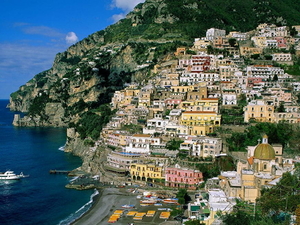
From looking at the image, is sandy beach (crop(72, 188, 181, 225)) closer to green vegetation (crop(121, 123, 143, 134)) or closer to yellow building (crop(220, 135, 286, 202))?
yellow building (crop(220, 135, 286, 202))

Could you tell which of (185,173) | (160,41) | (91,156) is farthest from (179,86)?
(160,41)

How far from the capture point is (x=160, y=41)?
11219 cm

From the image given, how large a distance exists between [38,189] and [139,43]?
230 ft

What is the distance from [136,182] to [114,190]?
3528 mm

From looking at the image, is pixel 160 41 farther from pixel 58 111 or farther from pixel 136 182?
pixel 136 182

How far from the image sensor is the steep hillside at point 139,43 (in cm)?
10669

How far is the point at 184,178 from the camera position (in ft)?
161

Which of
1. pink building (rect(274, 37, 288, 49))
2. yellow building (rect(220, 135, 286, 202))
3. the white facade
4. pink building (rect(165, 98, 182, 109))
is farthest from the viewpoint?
the white facade

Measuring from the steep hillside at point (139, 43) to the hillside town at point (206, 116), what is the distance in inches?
708

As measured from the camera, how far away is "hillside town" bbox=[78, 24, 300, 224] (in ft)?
133

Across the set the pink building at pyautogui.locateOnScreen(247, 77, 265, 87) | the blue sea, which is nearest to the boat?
the blue sea

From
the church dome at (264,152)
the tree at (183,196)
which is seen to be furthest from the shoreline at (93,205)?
the church dome at (264,152)

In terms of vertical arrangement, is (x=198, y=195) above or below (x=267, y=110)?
below

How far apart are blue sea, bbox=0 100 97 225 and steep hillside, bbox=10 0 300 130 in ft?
58.7
